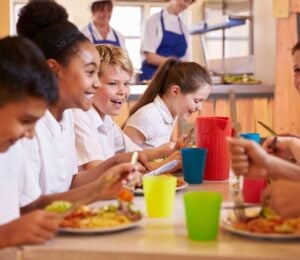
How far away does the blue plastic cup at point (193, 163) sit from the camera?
1.91m

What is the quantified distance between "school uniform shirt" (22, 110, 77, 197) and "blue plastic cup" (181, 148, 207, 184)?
381 mm

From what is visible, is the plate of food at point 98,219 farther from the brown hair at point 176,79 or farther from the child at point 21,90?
the brown hair at point 176,79

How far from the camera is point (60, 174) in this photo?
179 centimetres

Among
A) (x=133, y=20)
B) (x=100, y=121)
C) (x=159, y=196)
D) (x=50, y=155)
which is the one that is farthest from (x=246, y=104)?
(x=133, y=20)

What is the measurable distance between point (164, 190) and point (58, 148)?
0.47 meters

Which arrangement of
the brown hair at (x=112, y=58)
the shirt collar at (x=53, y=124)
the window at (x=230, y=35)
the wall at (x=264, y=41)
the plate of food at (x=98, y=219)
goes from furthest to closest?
the window at (x=230, y=35) → the wall at (x=264, y=41) → the brown hair at (x=112, y=58) → the shirt collar at (x=53, y=124) → the plate of food at (x=98, y=219)

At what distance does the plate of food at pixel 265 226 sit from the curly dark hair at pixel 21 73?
50 centimetres

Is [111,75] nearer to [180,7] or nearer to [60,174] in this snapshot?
[60,174]

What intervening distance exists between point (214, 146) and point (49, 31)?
2.22 ft

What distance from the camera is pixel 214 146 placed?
201 centimetres

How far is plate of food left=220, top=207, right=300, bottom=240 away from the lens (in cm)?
114

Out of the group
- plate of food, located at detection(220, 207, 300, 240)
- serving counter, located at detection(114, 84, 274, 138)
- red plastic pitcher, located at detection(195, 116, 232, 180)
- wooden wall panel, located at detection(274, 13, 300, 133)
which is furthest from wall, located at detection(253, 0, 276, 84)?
plate of food, located at detection(220, 207, 300, 240)

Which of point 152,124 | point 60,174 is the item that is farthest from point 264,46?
point 60,174

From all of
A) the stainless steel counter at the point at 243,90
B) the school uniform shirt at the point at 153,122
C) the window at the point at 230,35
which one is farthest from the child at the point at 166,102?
the window at the point at 230,35
